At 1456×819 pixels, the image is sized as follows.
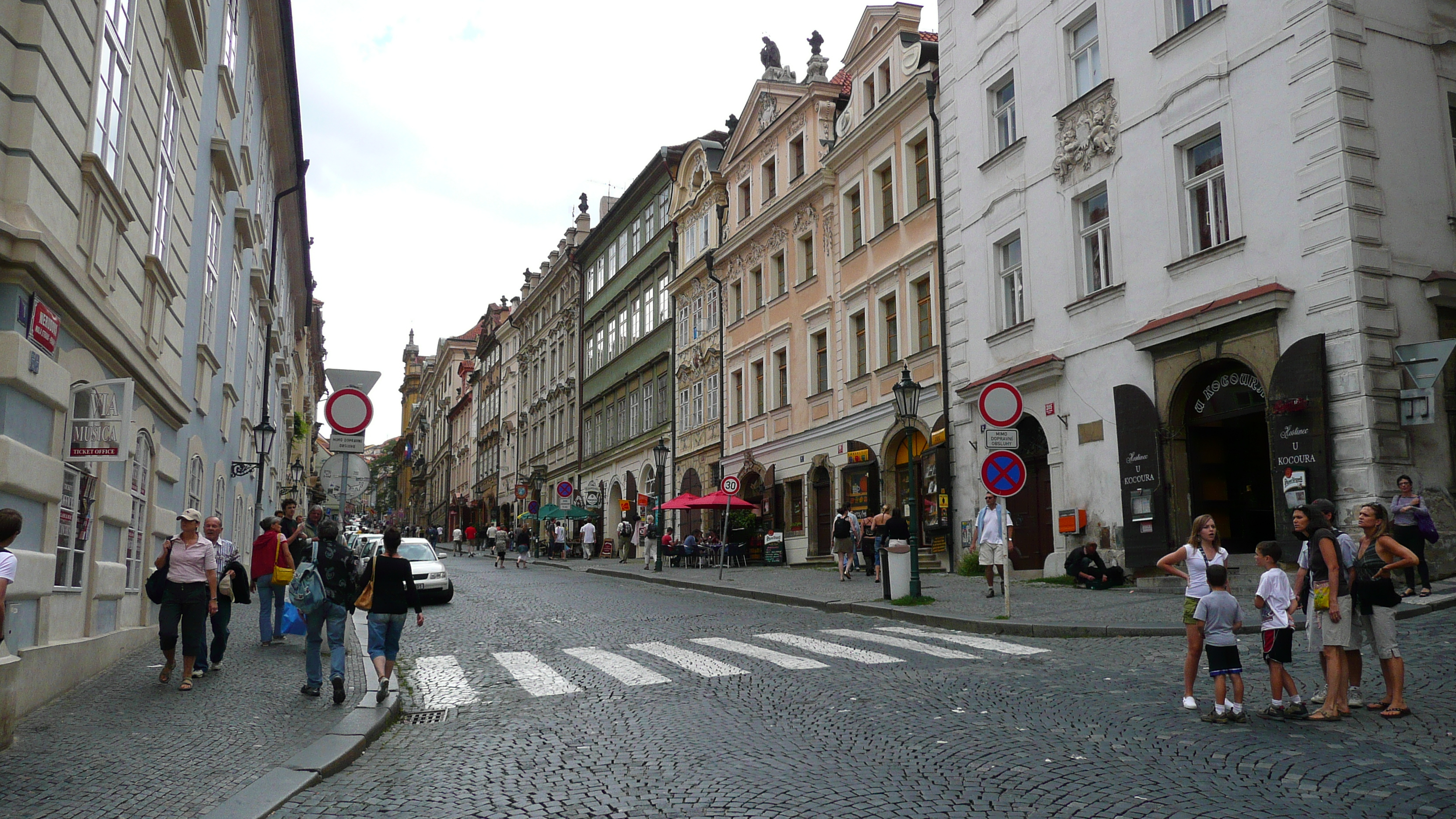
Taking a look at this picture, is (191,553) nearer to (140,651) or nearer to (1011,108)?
(140,651)

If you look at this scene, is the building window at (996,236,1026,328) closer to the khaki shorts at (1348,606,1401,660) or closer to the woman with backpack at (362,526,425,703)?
the khaki shorts at (1348,606,1401,660)

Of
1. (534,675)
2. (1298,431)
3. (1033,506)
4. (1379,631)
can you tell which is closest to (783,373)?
(1033,506)

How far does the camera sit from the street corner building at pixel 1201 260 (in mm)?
15609

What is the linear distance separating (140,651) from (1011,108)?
61.6 ft

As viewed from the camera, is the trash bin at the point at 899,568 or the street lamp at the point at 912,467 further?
the trash bin at the point at 899,568

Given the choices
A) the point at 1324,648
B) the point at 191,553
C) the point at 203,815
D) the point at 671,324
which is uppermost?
the point at 671,324

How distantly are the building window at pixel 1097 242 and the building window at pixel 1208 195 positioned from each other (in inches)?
70.7

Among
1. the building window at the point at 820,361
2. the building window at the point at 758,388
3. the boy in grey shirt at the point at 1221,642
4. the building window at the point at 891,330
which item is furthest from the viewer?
the building window at the point at 758,388

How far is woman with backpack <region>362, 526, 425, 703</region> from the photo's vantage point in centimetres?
986

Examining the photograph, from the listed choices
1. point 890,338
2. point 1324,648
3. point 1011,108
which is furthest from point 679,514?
point 1324,648

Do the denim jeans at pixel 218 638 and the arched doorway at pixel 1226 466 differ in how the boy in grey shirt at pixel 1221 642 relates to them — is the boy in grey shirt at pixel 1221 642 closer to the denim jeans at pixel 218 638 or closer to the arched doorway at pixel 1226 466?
the denim jeans at pixel 218 638

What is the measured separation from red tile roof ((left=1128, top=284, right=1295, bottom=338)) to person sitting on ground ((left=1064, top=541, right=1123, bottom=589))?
3717 millimetres

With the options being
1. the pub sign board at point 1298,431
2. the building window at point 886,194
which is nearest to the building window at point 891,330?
the building window at point 886,194

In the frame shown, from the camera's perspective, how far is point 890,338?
93.7ft
